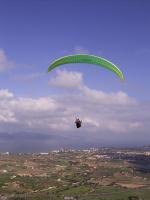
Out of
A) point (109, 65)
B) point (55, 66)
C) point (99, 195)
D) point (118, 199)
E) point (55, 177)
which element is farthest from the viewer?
point (55, 177)

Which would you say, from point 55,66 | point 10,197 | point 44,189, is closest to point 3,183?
point 44,189

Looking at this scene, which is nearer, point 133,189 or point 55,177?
point 133,189

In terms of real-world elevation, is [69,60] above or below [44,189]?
above

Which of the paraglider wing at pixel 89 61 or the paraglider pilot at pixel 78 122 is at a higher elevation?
the paraglider wing at pixel 89 61

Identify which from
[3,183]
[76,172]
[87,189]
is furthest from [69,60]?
[76,172]

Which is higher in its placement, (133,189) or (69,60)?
(69,60)

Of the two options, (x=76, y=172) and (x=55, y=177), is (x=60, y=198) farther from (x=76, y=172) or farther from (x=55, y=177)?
(x=76, y=172)

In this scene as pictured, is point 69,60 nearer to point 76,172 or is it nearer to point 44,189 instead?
point 44,189

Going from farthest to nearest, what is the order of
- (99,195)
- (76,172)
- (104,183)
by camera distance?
1. (76,172)
2. (104,183)
3. (99,195)

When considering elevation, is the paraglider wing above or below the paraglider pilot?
above
